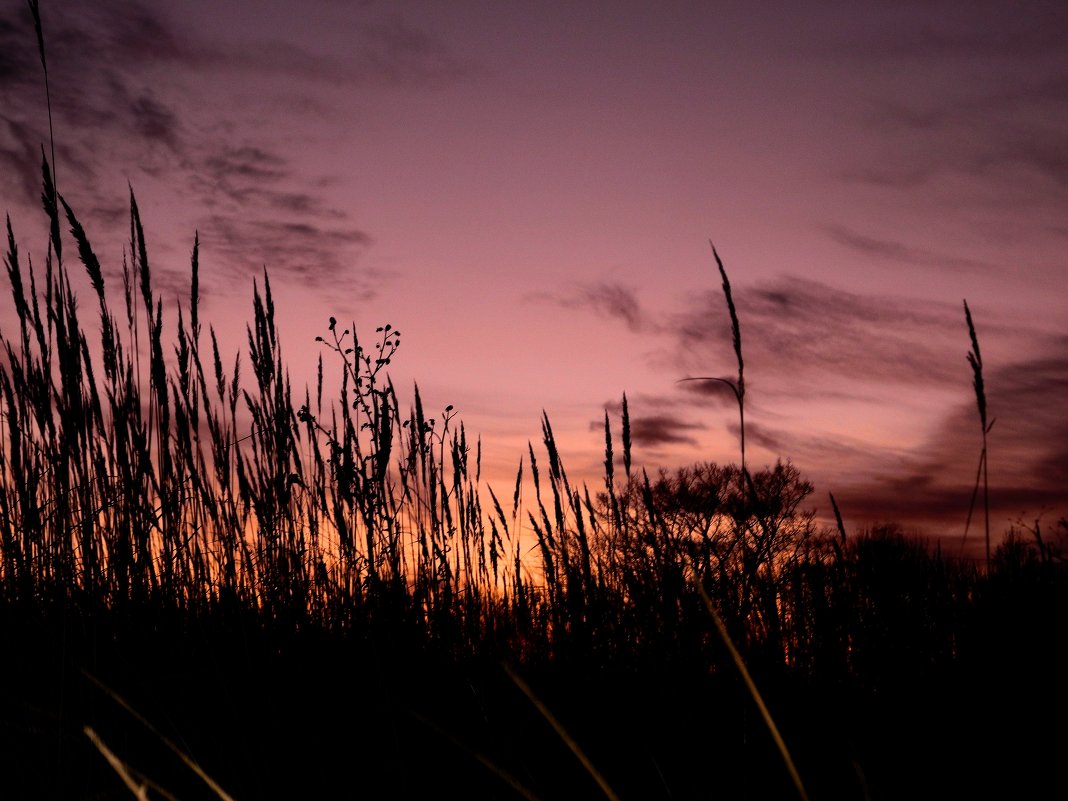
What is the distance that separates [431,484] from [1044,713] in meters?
2.23

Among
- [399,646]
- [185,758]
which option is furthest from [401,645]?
[185,758]

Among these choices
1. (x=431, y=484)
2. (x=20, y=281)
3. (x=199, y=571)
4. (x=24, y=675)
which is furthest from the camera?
(x=431, y=484)

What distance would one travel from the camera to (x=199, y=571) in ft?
8.93

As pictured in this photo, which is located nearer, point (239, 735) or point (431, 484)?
point (239, 735)

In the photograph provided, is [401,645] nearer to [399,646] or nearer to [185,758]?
[399,646]

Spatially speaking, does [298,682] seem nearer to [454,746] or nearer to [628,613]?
[454,746]

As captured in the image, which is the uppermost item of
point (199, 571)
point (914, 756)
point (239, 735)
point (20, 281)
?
point (20, 281)

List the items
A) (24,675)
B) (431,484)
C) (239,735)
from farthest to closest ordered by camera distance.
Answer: (431,484) < (24,675) < (239,735)

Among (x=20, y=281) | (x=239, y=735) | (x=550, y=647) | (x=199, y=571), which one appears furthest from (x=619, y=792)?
(x=20, y=281)

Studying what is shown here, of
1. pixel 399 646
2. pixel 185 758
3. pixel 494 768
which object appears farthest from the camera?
pixel 399 646

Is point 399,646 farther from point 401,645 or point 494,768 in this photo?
point 494,768

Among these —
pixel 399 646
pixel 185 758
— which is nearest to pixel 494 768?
pixel 185 758

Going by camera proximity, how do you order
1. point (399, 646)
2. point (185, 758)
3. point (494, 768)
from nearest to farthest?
1. point (494, 768)
2. point (185, 758)
3. point (399, 646)

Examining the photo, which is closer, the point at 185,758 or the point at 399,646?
the point at 185,758
